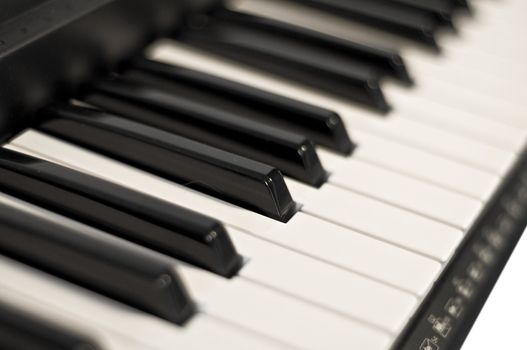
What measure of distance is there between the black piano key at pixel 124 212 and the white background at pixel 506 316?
0.33 meters

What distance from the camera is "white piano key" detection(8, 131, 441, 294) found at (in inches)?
40.4

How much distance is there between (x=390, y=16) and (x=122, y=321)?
98 cm

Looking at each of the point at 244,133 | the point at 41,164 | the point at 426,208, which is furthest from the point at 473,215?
the point at 41,164

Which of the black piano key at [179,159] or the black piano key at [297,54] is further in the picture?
the black piano key at [297,54]

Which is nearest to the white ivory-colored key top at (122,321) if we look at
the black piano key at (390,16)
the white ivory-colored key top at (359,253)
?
the white ivory-colored key top at (359,253)

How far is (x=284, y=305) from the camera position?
938 millimetres

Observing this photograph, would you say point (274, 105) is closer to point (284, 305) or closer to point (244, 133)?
point (244, 133)

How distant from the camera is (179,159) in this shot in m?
1.12

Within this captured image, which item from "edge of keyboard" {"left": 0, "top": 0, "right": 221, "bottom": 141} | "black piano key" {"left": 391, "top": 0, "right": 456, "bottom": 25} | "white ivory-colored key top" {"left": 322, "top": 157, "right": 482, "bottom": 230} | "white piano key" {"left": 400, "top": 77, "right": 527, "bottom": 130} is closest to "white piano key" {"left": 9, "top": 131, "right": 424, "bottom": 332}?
"white ivory-colored key top" {"left": 322, "top": 157, "right": 482, "bottom": 230}

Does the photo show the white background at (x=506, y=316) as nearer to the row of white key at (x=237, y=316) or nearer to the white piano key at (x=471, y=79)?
the row of white key at (x=237, y=316)

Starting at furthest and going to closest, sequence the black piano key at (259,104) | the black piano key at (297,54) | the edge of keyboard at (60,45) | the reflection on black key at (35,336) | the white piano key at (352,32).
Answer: the white piano key at (352,32) < the black piano key at (297,54) < the black piano key at (259,104) < the edge of keyboard at (60,45) < the reflection on black key at (35,336)

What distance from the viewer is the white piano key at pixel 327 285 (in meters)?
0.95

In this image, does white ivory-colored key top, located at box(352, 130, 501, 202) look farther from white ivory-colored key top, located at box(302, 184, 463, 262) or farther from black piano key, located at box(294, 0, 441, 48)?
black piano key, located at box(294, 0, 441, 48)

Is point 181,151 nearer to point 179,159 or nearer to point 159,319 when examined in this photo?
point 179,159
